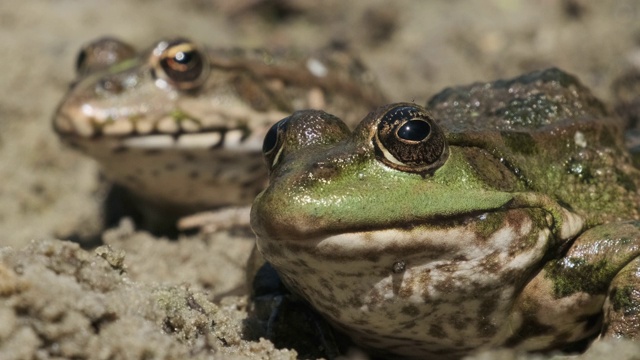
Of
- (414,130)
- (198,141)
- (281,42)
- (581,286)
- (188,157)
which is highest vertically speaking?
(281,42)

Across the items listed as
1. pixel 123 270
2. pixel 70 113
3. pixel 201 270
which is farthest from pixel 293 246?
pixel 70 113

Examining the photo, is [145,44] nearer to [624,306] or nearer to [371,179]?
[371,179]

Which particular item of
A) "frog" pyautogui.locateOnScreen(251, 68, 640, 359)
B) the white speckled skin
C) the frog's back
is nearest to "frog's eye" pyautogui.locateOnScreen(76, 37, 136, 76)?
the frog's back

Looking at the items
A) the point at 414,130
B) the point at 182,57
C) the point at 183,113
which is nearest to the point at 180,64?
the point at 182,57

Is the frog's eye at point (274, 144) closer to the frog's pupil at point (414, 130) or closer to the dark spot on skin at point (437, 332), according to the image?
the frog's pupil at point (414, 130)

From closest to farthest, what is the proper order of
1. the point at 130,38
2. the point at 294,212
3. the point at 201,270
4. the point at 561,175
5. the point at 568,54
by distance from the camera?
the point at 294,212
the point at 561,175
the point at 201,270
the point at 568,54
the point at 130,38

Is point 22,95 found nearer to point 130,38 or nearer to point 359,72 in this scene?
point 130,38

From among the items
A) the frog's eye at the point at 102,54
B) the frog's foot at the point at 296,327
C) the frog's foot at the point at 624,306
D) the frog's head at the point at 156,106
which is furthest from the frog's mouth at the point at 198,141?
the frog's foot at the point at 624,306
